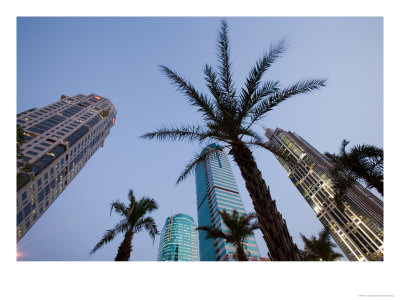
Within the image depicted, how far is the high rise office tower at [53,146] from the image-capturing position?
34.4 meters

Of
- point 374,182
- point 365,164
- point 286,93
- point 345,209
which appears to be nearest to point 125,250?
point 286,93

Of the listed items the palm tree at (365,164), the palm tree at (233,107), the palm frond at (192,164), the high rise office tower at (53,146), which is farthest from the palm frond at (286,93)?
the high rise office tower at (53,146)

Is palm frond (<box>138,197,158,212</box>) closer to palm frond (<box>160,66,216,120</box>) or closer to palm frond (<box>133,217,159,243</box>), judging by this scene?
palm frond (<box>133,217,159,243</box>)

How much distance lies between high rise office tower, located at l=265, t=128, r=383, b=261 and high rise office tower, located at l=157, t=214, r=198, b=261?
241 feet

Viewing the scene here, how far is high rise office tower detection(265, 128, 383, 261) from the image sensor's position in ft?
171

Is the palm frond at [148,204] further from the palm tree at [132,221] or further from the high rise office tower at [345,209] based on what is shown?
the high rise office tower at [345,209]

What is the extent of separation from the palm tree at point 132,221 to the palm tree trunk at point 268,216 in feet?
29.1

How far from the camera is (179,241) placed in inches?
4414

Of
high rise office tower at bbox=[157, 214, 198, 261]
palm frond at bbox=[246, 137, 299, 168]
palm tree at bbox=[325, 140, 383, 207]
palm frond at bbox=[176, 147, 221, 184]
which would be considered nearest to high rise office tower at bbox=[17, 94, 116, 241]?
palm frond at bbox=[176, 147, 221, 184]
